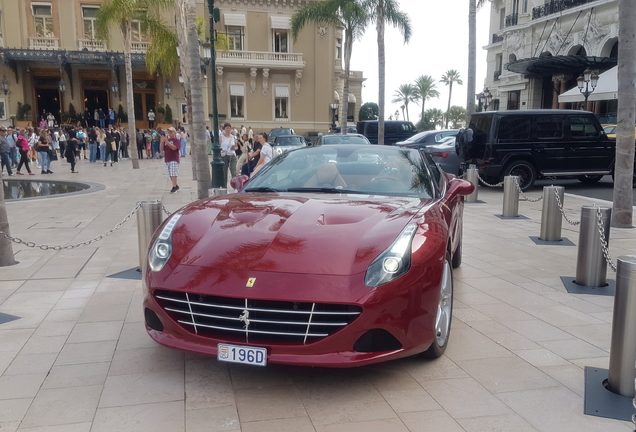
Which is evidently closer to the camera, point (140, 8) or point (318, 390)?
point (318, 390)

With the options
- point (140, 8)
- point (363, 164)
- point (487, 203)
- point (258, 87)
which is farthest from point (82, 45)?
point (363, 164)

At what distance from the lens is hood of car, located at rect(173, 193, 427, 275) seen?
3328 mm

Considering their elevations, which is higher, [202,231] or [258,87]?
[258,87]

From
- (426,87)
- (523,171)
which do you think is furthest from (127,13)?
(426,87)

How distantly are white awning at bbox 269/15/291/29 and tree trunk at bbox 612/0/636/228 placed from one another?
3559 cm

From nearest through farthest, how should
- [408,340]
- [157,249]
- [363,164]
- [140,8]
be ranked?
[408,340], [157,249], [363,164], [140,8]

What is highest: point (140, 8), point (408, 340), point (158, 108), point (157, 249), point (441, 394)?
point (140, 8)

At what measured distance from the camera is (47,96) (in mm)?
38500

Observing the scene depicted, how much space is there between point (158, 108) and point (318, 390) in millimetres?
38308

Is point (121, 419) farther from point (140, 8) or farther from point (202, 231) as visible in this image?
point (140, 8)

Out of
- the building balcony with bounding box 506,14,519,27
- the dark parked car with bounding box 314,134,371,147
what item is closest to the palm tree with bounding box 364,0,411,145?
the dark parked car with bounding box 314,134,371,147

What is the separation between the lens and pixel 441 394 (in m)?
3.42

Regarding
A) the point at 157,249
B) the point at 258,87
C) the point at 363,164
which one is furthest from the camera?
the point at 258,87

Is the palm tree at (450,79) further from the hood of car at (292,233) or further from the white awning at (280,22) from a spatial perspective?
the hood of car at (292,233)
